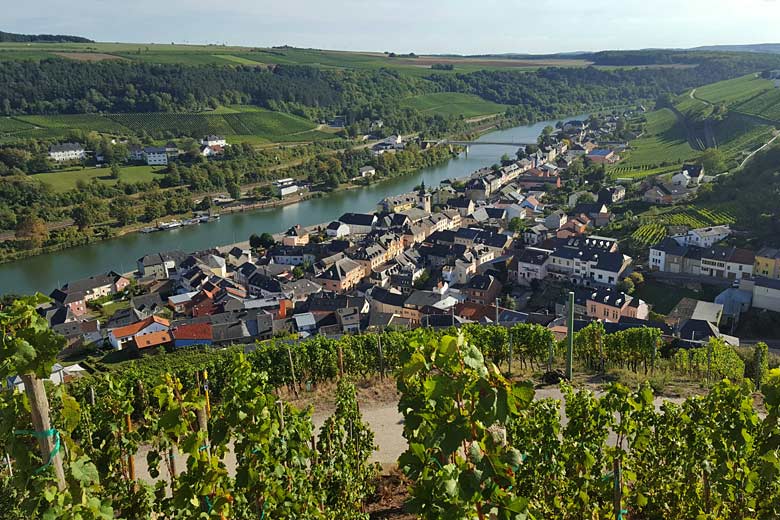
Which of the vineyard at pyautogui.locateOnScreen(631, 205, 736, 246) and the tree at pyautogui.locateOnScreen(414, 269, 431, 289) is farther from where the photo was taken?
the vineyard at pyautogui.locateOnScreen(631, 205, 736, 246)

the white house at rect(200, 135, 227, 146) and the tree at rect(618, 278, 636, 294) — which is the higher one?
the white house at rect(200, 135, 227, 146)

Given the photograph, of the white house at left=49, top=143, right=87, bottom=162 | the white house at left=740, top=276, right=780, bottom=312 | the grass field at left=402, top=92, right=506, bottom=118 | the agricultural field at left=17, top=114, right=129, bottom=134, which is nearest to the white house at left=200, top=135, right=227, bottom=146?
the agricultural field at left=17, top=114, right=129, bottom=134

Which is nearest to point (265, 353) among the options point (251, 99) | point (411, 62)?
point (251, 99)

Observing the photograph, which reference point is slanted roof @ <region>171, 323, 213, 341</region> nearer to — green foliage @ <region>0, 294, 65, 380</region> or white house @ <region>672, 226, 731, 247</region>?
green foliage @ <region>0, 294, 65, 380</region>

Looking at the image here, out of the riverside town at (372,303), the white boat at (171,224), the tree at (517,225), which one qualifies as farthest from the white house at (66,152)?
the tree at (517,225)

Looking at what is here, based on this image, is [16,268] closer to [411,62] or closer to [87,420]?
[87,420]

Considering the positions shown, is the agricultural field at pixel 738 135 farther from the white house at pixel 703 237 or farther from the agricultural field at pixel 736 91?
the white house at pixel 703 237

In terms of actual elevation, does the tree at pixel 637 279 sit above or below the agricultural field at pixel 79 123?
below
